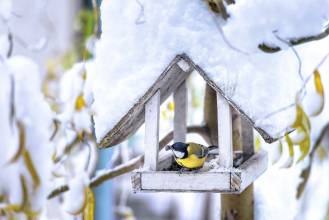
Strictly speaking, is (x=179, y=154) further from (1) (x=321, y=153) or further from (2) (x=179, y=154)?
(1) (x=321, y=153)

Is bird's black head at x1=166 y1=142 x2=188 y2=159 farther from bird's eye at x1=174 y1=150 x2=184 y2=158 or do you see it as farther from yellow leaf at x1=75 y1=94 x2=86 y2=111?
yellow leaf at x1=75 y1=94 x2=86 y2=111

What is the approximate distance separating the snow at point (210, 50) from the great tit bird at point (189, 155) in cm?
12

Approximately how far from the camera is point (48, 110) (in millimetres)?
1047

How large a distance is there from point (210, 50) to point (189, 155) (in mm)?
185

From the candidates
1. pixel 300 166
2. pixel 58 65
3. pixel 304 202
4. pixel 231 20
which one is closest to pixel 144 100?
pixel 231 20

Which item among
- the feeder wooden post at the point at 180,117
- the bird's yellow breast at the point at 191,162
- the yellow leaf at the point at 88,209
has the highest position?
the feeder wooden post at the point at 180,117

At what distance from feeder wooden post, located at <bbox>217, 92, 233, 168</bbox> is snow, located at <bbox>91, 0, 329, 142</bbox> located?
0.05 metres

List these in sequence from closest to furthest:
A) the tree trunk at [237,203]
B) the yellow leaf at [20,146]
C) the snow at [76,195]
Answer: the yellow leaf at [20,146] < the snow at [76,195] < the tree trunk at [237,203]

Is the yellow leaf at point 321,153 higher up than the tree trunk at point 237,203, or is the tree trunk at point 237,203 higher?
the yellow leaf at point 321,153

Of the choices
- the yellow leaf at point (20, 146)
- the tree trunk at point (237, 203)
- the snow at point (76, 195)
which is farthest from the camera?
the tree trunk at point (237, 203)

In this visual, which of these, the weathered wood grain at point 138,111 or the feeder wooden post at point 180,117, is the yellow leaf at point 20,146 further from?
the feeder wooden post at point 180,117

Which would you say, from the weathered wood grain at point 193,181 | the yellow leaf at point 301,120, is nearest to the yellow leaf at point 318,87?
the yellow leaf at point 301,120

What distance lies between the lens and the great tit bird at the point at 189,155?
3.64 feet

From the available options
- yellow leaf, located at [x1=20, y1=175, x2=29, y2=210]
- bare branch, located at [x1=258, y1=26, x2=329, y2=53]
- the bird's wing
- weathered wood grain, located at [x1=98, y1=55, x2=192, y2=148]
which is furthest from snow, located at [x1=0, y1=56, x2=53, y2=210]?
bare branch, located at [x1=258, y1=26, x2=329, y2=53]
